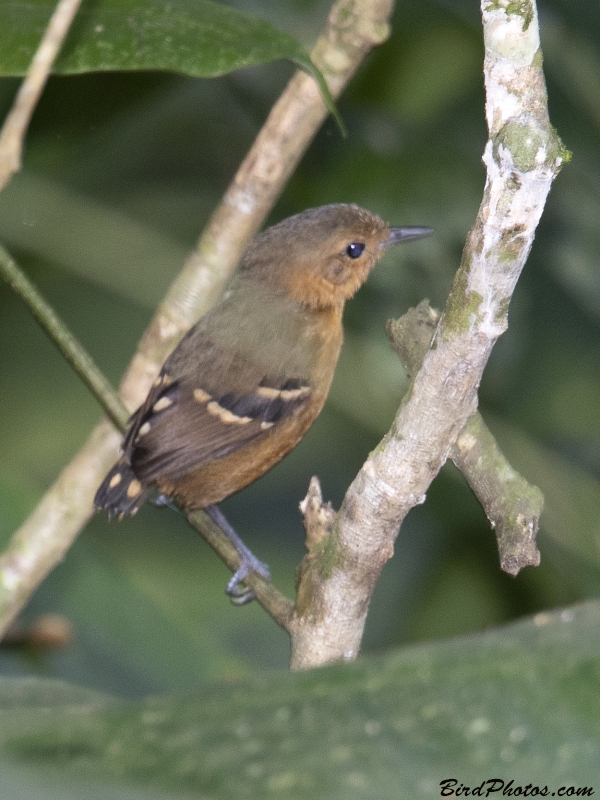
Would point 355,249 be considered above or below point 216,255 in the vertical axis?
below

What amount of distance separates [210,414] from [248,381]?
0.50ft

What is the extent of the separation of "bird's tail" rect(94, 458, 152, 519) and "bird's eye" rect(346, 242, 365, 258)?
3.36 ft

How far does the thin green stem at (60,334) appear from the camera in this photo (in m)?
1.83

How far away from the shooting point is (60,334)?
6.29 ft

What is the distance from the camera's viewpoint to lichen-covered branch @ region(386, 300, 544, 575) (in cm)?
134

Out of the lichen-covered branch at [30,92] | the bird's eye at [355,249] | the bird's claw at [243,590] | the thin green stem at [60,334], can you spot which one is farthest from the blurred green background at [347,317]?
the lichen-covered branch at [30,92]

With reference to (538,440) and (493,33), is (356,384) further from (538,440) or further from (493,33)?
(493,33)

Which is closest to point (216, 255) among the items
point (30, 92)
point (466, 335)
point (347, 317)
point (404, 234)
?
point (404, 234)

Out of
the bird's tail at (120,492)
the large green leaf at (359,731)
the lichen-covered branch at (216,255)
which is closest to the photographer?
the large green leaf at (359,731)

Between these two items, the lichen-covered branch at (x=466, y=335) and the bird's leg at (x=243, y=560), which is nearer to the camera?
the lichen-covered branch at (x=466, y=335)

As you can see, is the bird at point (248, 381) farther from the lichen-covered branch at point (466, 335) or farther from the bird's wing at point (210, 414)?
the lichen-covered branch at point (466, 335)

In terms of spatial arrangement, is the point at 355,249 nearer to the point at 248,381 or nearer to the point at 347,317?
the point at 248,381

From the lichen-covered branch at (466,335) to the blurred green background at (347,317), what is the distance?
1.45m

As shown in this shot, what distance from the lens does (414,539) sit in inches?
155
